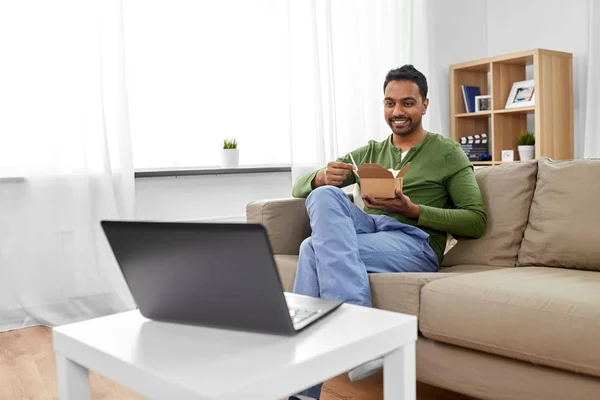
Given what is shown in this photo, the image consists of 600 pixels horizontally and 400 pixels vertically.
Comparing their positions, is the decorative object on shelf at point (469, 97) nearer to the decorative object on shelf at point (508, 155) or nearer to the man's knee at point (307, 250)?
the decorative object on shelf at point (508, 155)

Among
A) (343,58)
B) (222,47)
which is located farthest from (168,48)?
(343,58)

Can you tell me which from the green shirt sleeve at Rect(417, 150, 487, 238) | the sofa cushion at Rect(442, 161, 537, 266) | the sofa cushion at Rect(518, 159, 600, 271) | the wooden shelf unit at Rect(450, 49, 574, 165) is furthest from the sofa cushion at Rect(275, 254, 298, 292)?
the wooden shelf unit at Rect(450, 49, 574, 165)

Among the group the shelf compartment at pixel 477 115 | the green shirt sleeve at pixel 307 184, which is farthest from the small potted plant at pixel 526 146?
the green shirt sleeve at pixel 307 184

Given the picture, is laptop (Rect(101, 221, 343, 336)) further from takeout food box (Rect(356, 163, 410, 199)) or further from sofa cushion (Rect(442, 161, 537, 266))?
sofa cushion (Rect(442, 161, 537, 266))

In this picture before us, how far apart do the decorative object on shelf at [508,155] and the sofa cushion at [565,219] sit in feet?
6.75

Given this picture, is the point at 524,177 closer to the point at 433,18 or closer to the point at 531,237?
the point at 531,237

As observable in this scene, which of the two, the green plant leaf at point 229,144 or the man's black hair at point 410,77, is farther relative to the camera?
the green plant leaf at point 229,144

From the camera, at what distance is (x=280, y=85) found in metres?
3.63

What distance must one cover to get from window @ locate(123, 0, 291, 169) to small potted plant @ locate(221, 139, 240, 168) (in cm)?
14

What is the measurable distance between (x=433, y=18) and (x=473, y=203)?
256 centimetres

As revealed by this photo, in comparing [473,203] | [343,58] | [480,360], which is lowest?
[480,360]

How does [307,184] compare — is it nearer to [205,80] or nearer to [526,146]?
[205,80]

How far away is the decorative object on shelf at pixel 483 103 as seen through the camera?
4266 millimetres

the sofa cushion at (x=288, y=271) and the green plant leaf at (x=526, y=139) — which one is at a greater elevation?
the green plant leaf at (x=526, y=139)
